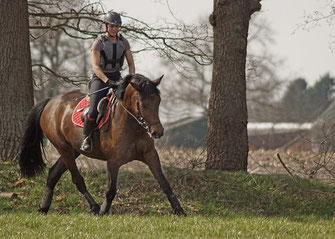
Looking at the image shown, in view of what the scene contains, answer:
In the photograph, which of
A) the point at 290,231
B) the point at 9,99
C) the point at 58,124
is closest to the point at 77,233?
the point at 290,231

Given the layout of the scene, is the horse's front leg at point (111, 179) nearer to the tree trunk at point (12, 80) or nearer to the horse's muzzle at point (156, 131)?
the horse's muzzle at point (156, 131)

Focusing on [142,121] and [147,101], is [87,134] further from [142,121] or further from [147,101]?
[147,101]

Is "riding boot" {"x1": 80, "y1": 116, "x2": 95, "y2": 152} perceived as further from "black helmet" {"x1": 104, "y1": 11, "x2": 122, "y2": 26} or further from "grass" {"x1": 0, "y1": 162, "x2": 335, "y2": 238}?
"black helmet" {"x1": 104, "y1": 11, "x2": 122, "y2": 26}

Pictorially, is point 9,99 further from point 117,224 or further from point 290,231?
point 290,231

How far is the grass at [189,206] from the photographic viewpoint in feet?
26.7

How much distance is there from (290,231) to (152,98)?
2.84 meters

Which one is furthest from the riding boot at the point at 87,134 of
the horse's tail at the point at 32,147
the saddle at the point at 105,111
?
the horse's tail at the point at 32,147

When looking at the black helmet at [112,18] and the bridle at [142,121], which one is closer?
the bridle at [142,121]

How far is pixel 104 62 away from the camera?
388 inches

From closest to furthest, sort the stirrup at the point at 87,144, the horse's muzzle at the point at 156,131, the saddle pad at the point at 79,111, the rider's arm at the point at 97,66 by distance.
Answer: the horse's muzzle at the point at 156,131, the rider's arm at the point at 97,66, the stirrup at the point at 87,144, the saddle pad at the point at 79,111

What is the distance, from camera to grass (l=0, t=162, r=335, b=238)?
8.13 metres

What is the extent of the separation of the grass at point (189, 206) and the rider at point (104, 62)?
5.10ft

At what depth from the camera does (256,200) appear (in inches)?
454

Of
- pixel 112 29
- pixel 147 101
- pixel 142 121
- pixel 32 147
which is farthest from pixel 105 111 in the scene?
pixel 32 147
